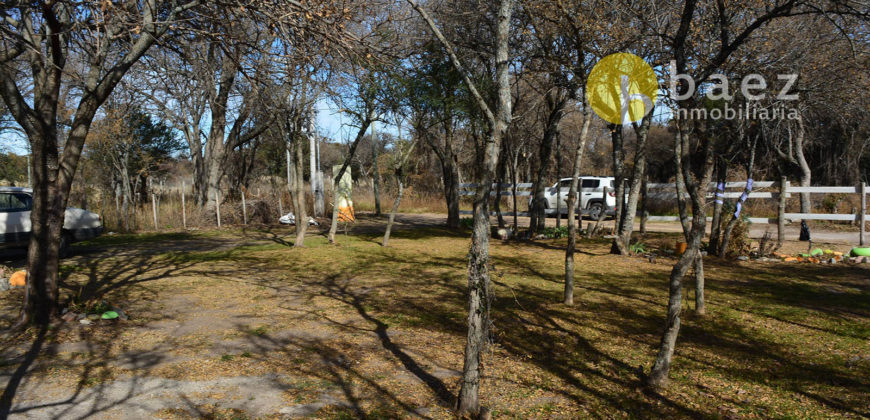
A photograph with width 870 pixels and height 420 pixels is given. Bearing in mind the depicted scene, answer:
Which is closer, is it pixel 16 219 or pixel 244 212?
pixel 16 219

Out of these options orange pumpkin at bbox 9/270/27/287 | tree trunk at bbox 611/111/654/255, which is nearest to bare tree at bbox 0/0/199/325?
orange pumpkin at bbox 9/270/27/287

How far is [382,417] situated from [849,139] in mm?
25829

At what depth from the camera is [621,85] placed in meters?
9.67

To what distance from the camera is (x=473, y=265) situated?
348cm

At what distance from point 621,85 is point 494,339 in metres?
6.46

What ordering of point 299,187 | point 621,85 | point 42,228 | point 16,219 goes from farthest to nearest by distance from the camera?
1. point 299,187
2. point 16,219
3. point 621,85
4. point 42,228

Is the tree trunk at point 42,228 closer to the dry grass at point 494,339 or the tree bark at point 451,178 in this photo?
the dry grass at point 494,339

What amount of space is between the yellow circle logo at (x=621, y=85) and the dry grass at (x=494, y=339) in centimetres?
312

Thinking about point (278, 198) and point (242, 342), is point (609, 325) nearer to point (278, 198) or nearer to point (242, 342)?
point (242, 342)

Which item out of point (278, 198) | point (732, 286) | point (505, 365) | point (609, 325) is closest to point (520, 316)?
point (609, 325)

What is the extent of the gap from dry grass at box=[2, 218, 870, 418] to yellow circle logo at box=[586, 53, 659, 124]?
3.12 m

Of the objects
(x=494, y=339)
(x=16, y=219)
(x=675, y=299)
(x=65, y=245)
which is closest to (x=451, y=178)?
(x=65, y=245)

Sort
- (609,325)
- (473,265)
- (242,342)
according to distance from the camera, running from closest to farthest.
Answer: (473,265) < (242,342) < (609,325)

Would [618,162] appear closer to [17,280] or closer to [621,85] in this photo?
[621,85]
